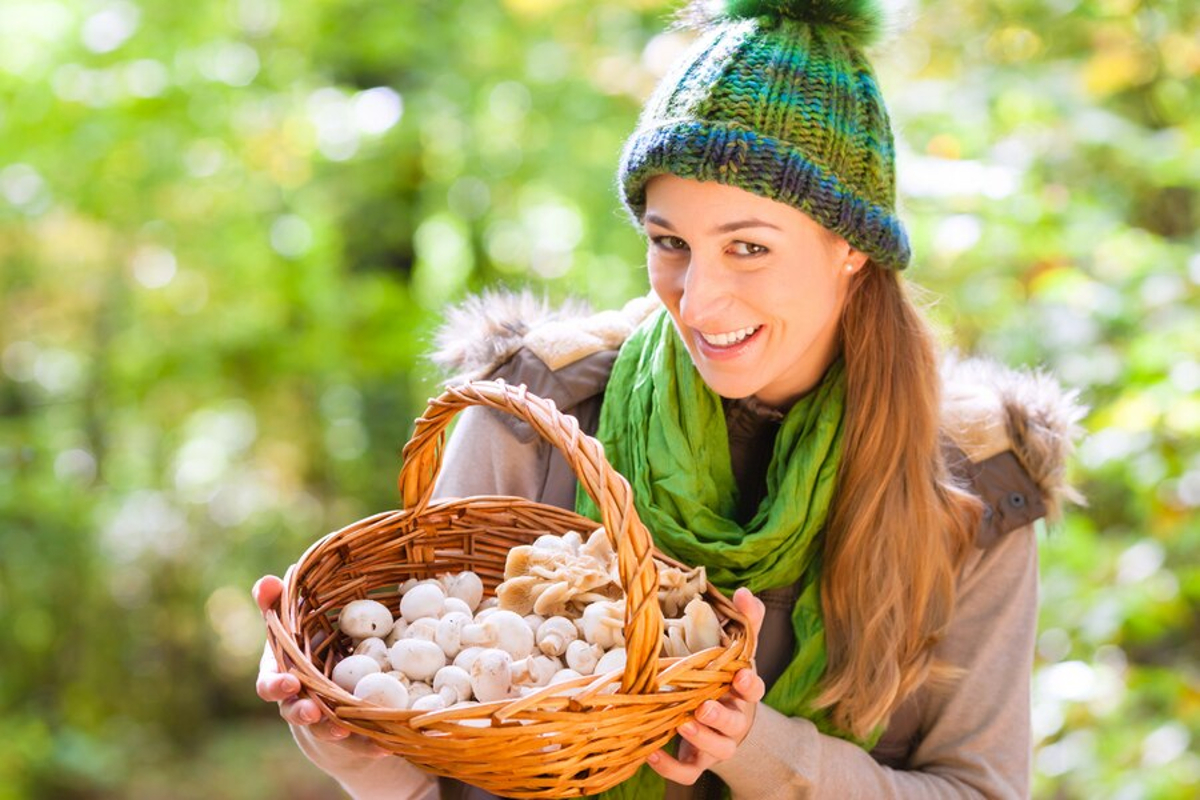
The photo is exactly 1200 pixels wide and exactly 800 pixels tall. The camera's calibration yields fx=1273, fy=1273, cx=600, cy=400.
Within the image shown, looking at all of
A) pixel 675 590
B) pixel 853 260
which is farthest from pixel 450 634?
pixel 853 260

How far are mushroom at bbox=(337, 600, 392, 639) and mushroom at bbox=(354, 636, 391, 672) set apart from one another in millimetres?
34

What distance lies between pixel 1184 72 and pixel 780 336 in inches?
91.5

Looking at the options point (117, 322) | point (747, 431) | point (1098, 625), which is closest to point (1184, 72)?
point (1098, 625)

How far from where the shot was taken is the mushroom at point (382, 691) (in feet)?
4.24

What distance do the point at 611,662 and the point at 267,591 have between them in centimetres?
39

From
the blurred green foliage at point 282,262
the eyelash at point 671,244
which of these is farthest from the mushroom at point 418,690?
the blurred green foliage at point 282,262

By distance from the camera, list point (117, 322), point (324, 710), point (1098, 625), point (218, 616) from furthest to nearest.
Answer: point (218, 616) → point (117, 322) → point (1098, 625) → point (324, 710)

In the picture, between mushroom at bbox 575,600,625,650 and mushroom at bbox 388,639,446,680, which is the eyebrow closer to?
mushroom at bbox 575,600,625,650

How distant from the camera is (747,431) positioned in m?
1.77

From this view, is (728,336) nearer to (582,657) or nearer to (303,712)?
(582,657)

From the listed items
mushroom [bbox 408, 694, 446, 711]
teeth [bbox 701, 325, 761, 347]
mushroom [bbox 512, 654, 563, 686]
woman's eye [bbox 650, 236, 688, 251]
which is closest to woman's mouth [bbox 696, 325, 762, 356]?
teeth [bbox 701, 325, 761, 347]

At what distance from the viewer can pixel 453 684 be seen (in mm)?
1330

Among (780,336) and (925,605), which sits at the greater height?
(780,336)

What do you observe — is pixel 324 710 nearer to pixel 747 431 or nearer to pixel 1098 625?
pixel 747 431
